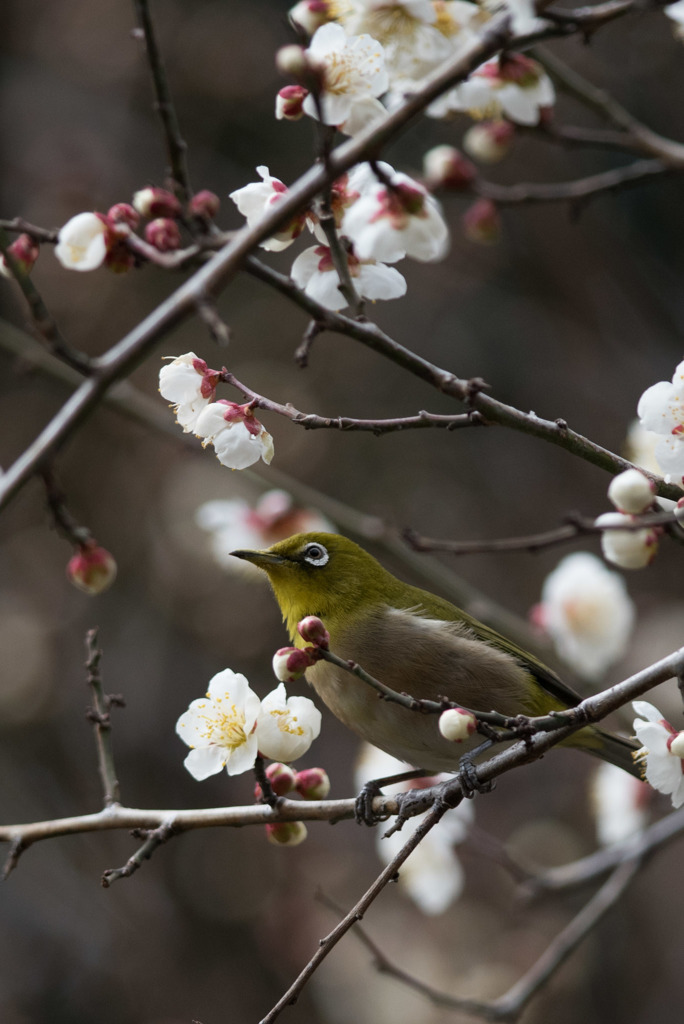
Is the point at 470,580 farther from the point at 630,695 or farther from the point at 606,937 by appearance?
the point at 630,695

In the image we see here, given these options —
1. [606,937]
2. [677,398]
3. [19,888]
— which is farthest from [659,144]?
[19,888]

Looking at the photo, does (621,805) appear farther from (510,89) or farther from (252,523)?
(510,89)

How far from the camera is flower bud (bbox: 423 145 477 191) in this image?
366cm

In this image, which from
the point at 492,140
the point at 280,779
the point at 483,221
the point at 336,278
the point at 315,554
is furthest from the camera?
the point at 483,221

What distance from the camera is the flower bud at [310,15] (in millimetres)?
2303

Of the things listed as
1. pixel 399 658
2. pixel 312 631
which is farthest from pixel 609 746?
pixel 312 631

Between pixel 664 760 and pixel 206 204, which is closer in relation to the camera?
pixel 206 204

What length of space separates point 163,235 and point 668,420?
1196mm

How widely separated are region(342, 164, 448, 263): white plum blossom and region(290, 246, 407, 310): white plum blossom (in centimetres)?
19

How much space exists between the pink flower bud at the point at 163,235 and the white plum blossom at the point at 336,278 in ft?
0.98

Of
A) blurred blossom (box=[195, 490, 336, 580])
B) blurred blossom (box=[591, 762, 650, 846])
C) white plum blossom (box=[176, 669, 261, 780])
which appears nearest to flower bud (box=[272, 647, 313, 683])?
Answer: white plum blossom (box=[176, 669, 261, 780])

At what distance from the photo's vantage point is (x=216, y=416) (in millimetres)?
2340

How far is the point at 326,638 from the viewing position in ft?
7.59

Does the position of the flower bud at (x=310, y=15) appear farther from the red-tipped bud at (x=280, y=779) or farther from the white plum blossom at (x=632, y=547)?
the red-tipped bud at (x=280, y=779)
